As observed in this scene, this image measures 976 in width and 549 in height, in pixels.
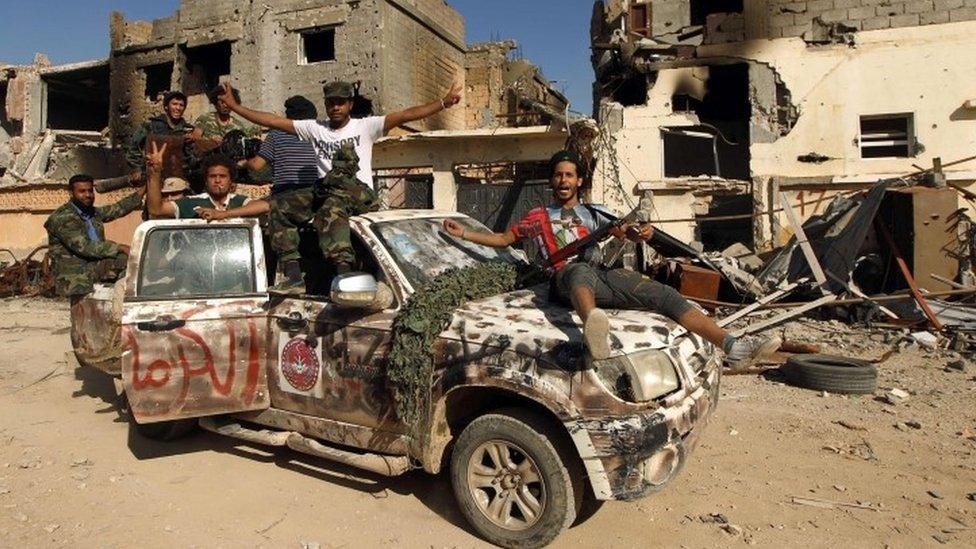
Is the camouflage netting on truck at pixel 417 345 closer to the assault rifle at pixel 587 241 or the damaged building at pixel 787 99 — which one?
the assault rifle at pixel 587 241

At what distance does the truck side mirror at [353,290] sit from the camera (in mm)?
3254

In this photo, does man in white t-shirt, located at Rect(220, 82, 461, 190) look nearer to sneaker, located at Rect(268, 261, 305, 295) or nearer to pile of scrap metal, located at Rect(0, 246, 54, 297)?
sneaker, located at Rect(268, 261, 305, 295)

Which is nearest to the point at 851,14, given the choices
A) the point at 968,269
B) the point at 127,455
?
the point at 968,269

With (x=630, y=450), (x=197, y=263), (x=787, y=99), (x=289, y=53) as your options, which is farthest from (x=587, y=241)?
(x=289, y=53)

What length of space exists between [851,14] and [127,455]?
15439 mm

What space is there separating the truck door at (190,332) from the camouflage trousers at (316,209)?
248 mm

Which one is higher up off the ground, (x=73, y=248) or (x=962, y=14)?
(x=962, y=14)

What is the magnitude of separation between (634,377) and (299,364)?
214cm

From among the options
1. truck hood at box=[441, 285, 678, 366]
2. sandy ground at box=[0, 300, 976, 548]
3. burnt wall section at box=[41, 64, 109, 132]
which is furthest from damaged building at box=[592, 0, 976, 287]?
burnt wall section at box=[41, 64, 109, 132]

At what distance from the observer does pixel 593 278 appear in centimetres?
344

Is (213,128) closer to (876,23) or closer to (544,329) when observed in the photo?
(544,329)

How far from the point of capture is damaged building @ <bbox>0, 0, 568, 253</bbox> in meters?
19.8

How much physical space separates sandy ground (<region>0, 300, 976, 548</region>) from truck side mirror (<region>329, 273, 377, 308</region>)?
1.26 meters

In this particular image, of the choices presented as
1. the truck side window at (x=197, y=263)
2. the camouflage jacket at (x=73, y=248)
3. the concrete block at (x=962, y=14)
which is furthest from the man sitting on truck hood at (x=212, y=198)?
the concrete block at (x=962, y=14)
